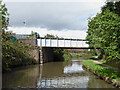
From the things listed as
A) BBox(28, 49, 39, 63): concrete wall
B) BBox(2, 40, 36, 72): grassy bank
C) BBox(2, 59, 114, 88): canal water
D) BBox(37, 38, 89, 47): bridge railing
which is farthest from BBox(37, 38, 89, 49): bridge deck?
BBox(2, 59, 114, 88): canal water

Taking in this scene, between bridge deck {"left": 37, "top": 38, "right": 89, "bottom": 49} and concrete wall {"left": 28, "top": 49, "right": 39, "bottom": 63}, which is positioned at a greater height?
bridge deck {"left": 37, "top": 38, "right": 89, "bottom": 49}

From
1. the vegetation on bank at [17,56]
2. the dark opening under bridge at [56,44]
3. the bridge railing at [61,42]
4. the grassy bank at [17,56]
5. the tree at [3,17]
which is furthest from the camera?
the bridge railing at [61,42]

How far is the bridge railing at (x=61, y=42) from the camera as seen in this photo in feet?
108

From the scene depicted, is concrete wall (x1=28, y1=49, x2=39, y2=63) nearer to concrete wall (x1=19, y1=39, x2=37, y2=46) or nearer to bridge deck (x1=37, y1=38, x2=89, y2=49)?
concrete wall (x1=19, y1=39, x2=37, y2=46)

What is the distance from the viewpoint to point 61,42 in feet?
111

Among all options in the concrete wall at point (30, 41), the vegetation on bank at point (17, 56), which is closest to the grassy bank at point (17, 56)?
the vegetation on bank at point (17, 56)

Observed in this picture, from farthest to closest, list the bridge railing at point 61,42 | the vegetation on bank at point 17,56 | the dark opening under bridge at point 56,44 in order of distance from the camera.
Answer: the bridge railing at point 61,42 < the dark opening under bridge at point 56,44 < the vegetation on bank at point 17,56

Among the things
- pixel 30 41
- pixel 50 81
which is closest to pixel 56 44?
pixel 30 41

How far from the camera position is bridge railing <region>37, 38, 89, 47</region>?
108 feet

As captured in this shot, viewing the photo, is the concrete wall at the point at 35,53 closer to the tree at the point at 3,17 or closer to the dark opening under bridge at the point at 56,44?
the dark opening under bridge at the point at 56,44

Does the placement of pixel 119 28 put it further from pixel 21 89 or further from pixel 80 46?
pixel 80 46

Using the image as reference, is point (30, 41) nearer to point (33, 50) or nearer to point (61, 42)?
point (33, 50)

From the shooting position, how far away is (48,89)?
33.5ft

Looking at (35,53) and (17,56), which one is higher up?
(17,56)
